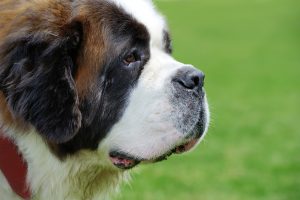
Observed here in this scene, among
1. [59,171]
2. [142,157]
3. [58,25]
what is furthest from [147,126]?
[58,25]

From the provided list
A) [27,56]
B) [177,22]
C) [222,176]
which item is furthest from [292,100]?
[177,22]

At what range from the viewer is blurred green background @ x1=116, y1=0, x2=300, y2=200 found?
6492mm

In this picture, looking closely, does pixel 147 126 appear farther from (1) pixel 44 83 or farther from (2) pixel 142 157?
(1) pixel 44 83

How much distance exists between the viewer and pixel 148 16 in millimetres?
3455

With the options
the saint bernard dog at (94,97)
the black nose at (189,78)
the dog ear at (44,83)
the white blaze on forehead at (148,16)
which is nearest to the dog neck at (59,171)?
the saint bernard dog at (94,97)

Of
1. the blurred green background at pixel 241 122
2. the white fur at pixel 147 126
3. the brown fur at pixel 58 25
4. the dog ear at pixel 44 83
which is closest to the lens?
the dog ear at pixel 44 83

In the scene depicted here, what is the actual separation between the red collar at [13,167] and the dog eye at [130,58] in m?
0.64

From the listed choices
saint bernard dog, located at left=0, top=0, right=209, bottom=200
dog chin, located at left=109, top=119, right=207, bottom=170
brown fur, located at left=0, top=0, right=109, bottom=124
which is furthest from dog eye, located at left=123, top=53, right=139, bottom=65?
dog chin, located at left=109, top=119, right=207, bottom=170

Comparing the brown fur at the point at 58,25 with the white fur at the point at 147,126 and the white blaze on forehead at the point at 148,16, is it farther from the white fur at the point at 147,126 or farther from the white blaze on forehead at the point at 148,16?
the white fur at the point at 147,126

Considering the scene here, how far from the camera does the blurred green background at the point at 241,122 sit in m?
6.49

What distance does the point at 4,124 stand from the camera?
3244 millimetres

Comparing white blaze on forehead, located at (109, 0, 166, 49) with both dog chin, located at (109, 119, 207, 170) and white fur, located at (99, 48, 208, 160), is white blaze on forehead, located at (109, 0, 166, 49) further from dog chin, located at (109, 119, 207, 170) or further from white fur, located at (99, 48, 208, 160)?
dog chin, located at (109, 119, 207, 170)

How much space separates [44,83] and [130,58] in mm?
466

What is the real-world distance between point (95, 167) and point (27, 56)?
66cm
